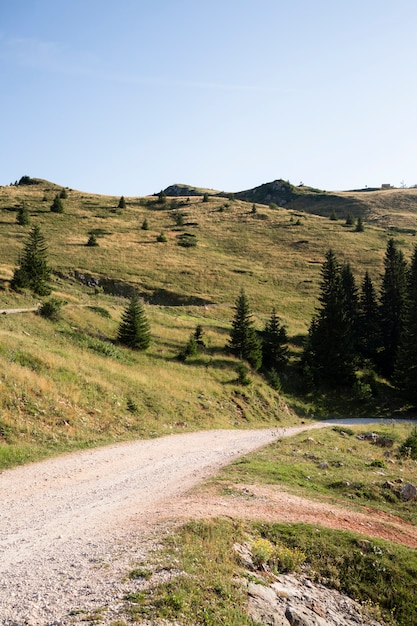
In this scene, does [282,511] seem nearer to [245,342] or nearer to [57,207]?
[245,342]

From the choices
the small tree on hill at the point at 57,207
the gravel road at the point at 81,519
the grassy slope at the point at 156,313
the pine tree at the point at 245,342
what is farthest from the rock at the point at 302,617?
the small tree on hill at the point at 57,207

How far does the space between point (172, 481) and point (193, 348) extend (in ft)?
80.4

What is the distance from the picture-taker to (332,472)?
16781 millimetres

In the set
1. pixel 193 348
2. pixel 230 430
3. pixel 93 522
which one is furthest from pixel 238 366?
pixel 93 522

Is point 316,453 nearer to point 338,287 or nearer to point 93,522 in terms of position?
point 93,522

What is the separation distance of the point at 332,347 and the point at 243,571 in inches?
1636

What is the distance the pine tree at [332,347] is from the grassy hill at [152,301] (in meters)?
3.58

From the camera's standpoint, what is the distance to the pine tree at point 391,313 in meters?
52.8

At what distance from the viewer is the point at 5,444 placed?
630 inches

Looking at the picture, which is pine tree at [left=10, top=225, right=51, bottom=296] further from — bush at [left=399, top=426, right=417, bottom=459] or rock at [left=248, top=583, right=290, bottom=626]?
rock at [left=248, top=583, right=290, bottom=626]

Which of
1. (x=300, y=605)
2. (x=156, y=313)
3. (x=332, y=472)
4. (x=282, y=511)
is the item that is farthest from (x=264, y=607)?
(x=156, y=313)

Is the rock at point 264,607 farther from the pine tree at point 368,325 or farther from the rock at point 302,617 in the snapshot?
the pine tree at point 368,325

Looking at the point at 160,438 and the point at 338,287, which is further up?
the point at 338,287

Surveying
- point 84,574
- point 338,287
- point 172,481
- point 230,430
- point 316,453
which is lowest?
point 230,430
